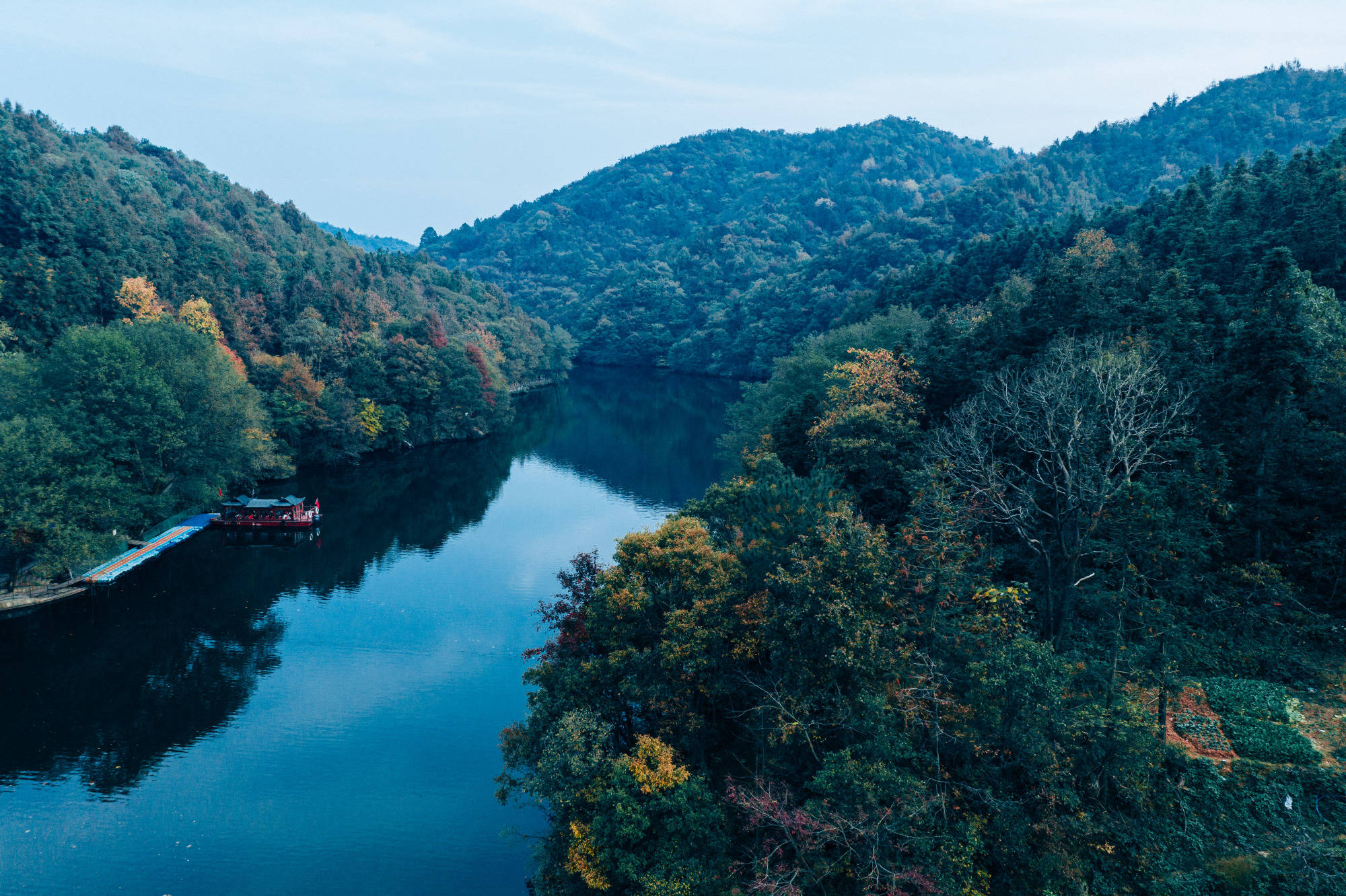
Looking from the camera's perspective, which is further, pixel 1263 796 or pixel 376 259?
pixel 376 259

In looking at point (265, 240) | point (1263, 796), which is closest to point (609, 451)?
point (265, 240)

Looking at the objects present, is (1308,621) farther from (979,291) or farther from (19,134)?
(19,134)

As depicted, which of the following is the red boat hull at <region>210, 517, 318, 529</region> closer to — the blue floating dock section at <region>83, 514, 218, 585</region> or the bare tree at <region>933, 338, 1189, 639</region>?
the blue floating dock section at <region>83, 514, 218, 585</region>

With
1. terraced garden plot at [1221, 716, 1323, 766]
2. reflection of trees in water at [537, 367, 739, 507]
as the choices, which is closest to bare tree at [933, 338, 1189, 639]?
terraced garden plot at [1221, 716, 1323, 766]

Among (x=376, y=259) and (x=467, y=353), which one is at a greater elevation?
(x=376, y=259)

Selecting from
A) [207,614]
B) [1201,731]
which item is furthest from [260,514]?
[1201,731]

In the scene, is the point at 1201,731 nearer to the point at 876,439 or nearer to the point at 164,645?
the point at 876,439

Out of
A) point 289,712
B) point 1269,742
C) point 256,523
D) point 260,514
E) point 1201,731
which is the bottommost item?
point 289,712
